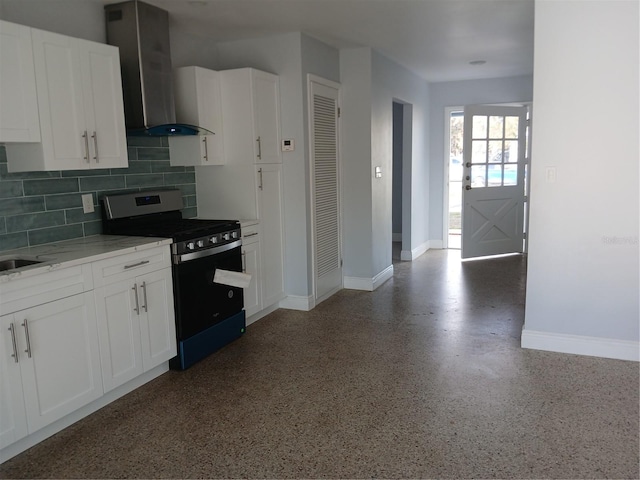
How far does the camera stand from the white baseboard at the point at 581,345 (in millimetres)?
3348

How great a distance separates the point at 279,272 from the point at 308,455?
231 cm

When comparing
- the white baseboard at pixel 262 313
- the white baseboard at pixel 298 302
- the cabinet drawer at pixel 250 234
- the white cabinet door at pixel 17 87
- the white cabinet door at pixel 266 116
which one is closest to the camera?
the white cabinet door at pixel 17 87

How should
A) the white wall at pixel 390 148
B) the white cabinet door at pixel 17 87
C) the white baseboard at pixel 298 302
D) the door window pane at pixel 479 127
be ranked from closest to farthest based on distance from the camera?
the white cabinet door at pixel 17 87 < the white baseboard at pixel 298 302 < the white wall at pixel 390 148 < the door window pane at pixel 479 127

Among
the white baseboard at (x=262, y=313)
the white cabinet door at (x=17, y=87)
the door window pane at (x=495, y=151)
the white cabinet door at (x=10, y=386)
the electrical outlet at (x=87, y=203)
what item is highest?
the white cabinet door at (x=17, y=87)

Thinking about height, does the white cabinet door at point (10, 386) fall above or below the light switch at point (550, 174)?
below

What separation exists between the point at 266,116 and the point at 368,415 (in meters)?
2.61

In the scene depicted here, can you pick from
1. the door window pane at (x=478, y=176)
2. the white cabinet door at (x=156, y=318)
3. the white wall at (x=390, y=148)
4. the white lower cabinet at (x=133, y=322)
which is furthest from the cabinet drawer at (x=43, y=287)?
the door window pane at (x=478, y=176)

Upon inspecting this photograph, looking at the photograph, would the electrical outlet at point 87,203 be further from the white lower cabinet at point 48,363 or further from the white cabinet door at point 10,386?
the white cabinet door at point 10,386

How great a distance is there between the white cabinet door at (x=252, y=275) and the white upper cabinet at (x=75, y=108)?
3.97 feet

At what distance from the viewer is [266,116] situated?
4277 mm

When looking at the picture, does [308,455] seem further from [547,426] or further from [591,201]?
[591,201]

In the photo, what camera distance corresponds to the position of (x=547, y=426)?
8.48 ft

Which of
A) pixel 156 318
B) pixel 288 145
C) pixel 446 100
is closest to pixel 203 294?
pixel 156 318

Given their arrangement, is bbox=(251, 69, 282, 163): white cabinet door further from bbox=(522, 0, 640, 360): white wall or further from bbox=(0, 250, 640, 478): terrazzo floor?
bbox=(522, 0, 640, 360): white wall
